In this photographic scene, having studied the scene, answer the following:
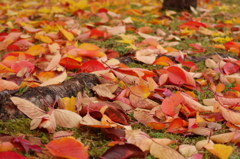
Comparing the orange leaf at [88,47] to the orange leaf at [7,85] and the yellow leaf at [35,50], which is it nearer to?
the yellow leaf at [35,50]

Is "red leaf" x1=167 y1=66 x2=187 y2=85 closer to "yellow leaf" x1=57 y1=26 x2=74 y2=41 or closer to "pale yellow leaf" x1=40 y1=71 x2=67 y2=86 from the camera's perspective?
"pale yellow leaf" x1=40 y1=71 x2=67 y2=86

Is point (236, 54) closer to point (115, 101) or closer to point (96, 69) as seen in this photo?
point (96, 69)

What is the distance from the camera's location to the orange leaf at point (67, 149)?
3.41 feet

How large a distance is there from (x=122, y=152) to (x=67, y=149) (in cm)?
18

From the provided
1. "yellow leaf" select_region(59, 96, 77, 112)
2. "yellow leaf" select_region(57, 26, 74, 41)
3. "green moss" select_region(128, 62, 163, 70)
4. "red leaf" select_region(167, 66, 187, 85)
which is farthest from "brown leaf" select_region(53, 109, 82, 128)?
"yellow leaf" select_region(57, 26, 74, 41)

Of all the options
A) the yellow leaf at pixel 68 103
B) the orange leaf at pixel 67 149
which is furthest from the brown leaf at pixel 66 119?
the orange leaf at pixel 67 149

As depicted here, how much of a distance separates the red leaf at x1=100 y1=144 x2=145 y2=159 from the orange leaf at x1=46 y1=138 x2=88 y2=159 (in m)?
0.07

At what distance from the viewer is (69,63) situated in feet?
6.19

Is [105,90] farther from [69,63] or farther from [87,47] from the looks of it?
[87,47]

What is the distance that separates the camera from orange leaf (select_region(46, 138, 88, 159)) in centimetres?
104

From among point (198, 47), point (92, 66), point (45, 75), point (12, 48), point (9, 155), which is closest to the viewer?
point (9, 155)

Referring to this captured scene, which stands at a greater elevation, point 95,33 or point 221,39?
point 95,33

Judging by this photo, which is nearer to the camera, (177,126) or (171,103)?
(177,126)

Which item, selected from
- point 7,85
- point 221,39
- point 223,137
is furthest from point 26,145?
point 221,39
